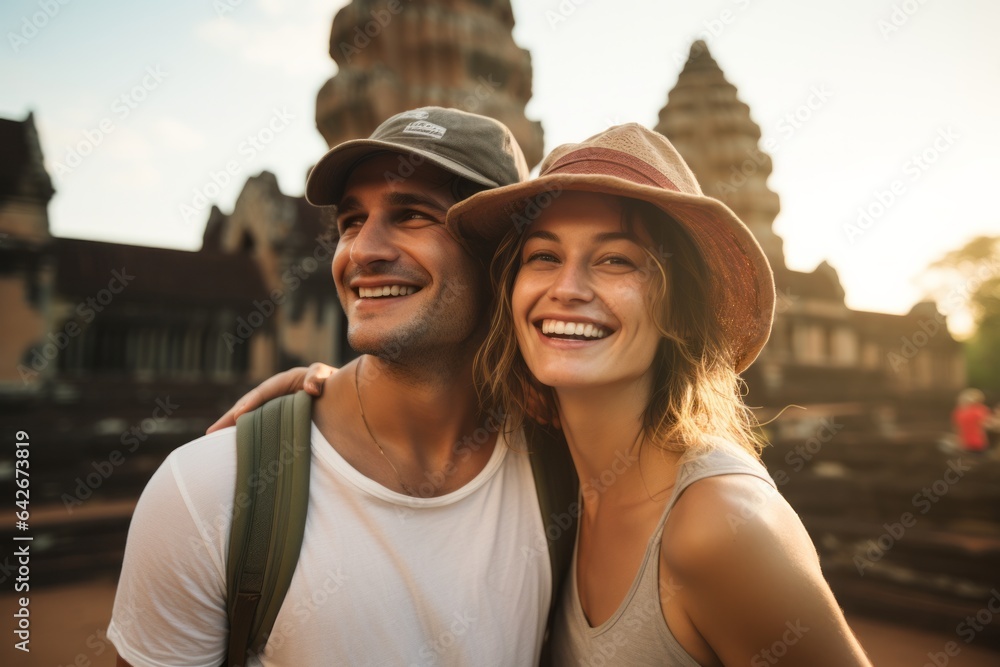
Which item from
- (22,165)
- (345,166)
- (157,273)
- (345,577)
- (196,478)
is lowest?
(345,577)

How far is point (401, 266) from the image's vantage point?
7.38 feet

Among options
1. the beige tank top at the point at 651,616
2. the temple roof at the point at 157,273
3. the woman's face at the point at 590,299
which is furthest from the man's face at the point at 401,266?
the temple roof at the point at 157,273

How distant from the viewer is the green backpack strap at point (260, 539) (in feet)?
5.84

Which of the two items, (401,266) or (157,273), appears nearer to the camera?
(401,266)

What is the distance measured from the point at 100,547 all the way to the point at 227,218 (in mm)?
12690

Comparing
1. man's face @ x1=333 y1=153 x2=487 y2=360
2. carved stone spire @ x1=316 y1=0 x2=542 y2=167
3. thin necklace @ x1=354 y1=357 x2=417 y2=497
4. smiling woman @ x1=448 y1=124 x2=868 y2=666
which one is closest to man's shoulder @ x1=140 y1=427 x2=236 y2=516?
thin necklace @ x1=354 y1=357 x2=417 y2=497

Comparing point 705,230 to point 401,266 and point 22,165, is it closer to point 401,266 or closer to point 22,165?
point 401,266

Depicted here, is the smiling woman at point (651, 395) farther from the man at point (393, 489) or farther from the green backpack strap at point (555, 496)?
the man at point (393, 489)

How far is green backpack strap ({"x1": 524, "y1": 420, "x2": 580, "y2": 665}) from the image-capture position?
7.22 ft

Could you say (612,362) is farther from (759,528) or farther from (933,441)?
(933,441)

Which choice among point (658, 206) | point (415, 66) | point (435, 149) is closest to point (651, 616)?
point (658, 206)

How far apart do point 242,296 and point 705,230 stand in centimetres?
1503

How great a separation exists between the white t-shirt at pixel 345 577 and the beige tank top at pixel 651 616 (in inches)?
12.1

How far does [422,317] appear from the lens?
2.24m
